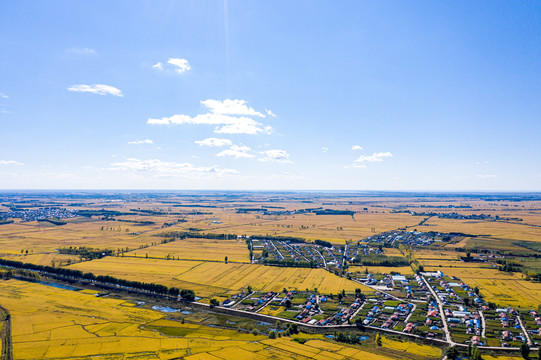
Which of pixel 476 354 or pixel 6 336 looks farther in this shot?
pixel 6 336

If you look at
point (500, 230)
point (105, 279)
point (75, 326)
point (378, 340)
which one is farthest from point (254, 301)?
point (500, 230)

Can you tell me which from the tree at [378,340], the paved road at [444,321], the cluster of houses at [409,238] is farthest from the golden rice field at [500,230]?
the tree at [378,340]

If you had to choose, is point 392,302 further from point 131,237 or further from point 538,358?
point 131,237

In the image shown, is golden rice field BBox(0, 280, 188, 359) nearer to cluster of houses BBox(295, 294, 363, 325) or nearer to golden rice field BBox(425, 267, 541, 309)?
cluster of houses BBox(295, 294, 363, 325)

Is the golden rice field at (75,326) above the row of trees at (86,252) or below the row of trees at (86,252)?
below

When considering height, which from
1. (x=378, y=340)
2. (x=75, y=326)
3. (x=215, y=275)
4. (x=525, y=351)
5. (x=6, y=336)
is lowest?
(x=75, y=326)

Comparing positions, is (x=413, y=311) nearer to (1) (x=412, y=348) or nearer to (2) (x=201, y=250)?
(1) (x=412, y=348)

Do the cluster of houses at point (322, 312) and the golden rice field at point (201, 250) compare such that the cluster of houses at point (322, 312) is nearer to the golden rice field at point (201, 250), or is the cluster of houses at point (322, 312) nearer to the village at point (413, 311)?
the village at point (413, 311)
